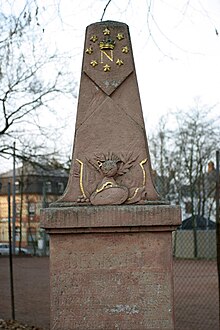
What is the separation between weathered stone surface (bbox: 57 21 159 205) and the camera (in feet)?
18.1

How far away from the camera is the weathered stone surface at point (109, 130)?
5504 millimetres

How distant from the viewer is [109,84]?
5824mm

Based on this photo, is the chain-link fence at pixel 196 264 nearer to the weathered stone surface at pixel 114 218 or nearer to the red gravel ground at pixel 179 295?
the red gravel ground at pixel 179 295

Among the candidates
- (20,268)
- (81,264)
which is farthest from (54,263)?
(20,268)

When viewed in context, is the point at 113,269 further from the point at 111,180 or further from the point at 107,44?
the point at 107,44

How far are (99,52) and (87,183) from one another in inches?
55.9

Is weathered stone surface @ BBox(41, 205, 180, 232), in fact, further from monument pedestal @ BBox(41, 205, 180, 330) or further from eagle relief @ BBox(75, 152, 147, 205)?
eagle relief @ BBox(75, 152, 147, 205)

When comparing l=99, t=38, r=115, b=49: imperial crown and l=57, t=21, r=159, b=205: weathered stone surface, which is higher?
l=99, t=38, r=115, b=49: imperial crown

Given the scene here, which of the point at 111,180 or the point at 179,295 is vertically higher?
the point at 111,180

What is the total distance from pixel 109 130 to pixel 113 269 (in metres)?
1.41

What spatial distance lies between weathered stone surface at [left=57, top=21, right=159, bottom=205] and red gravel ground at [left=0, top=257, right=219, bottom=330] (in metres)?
5.00

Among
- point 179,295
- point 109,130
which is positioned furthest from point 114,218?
point 179,295

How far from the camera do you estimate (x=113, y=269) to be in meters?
5.33

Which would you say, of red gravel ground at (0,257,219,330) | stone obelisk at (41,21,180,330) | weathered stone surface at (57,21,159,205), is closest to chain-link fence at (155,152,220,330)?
red gravel ground at (0,257,219,330)
